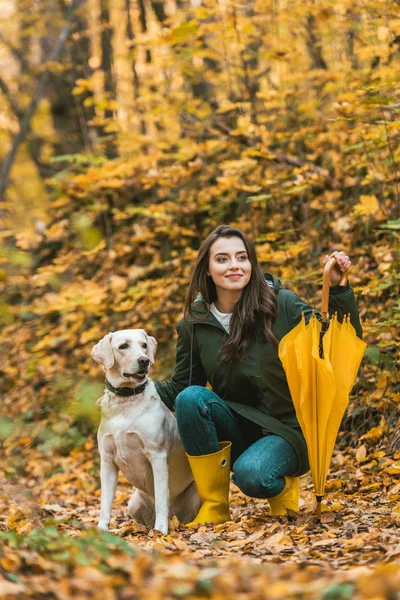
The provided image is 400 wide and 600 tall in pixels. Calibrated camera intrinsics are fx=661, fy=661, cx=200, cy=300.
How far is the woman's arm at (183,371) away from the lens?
3666mm

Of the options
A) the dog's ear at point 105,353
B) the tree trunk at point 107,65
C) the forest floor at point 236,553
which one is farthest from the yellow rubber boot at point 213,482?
the tree trunk at point 107,65

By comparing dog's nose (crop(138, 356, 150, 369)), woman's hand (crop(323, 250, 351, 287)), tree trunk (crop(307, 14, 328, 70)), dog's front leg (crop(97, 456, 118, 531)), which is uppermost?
tree trunk (crop(307, 14, 328, 70))

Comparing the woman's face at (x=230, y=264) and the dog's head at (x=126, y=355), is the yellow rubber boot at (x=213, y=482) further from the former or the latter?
the woman's face at (x=230, y=264)

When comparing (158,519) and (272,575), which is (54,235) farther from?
(272,575)

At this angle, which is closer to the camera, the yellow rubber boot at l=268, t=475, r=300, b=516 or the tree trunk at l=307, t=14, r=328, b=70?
the yellow rubber boot at l=268, t=475, r=300, b=516

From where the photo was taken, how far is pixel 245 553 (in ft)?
8.64

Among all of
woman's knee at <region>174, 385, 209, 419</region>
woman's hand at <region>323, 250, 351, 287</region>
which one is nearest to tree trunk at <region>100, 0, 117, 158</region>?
woman's knee at <region>174, 385, 209, 419</region>

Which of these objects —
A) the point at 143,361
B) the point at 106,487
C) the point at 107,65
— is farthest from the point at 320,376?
the point at 107,65

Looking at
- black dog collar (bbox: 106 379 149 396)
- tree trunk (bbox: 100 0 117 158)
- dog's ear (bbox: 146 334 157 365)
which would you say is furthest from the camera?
tree trunk (bbox: 100 0 117 158)

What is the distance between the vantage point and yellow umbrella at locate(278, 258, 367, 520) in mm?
2928

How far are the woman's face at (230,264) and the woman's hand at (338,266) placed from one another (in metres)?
0.50

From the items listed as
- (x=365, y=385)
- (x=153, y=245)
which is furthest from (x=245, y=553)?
(x=153, y=245)

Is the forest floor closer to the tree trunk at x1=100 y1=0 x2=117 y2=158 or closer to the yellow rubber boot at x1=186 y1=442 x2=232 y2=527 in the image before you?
the yellow rubber boot at x1=186 y1=442 x2=232 y2=527

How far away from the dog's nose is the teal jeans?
23 centimetres
